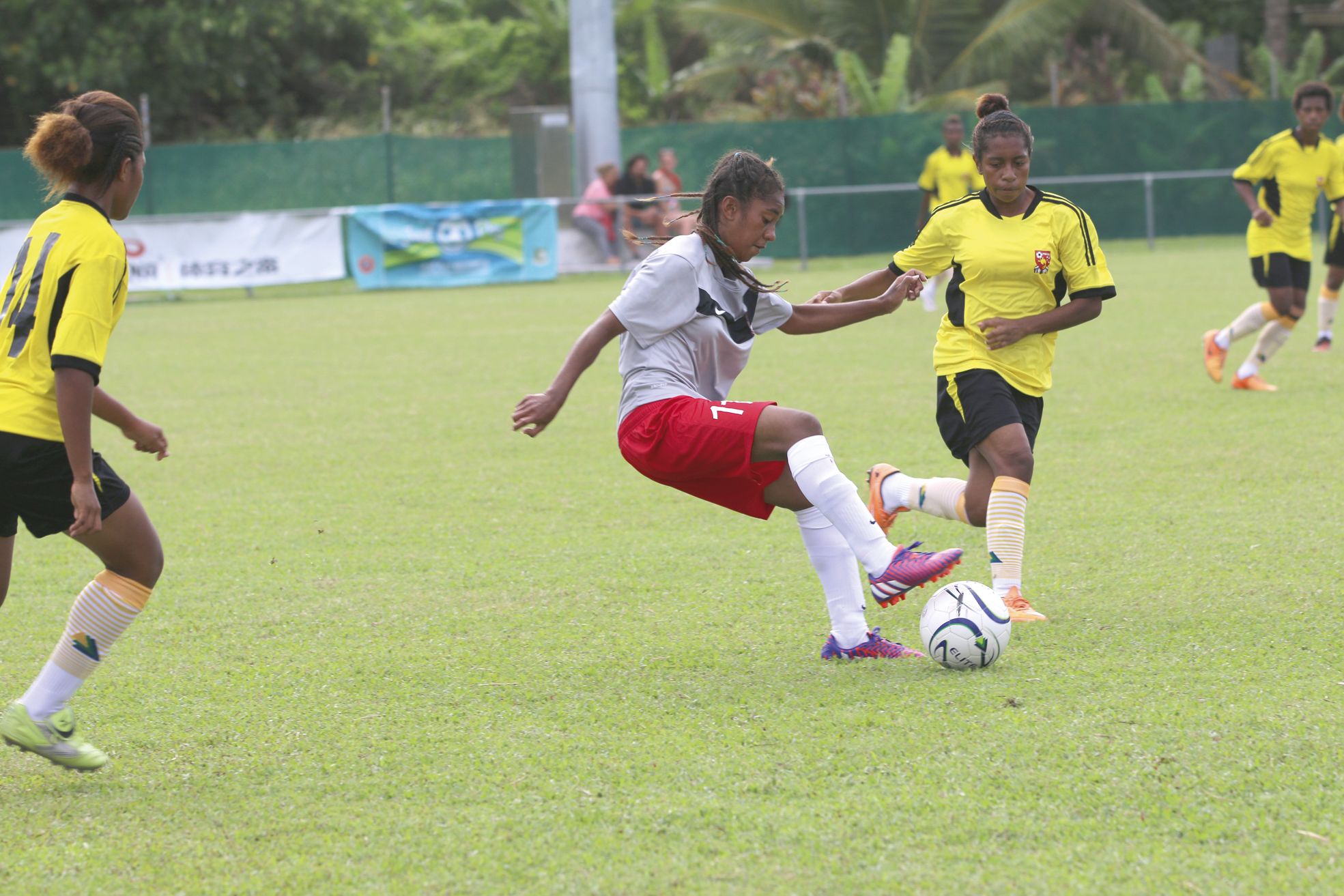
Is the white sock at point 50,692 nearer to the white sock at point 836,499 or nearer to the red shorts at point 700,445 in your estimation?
the red shorts at point 700,445

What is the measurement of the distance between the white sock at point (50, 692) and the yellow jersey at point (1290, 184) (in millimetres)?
8668

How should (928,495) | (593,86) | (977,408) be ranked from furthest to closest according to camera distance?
(593,86) < (928,495) < (977,408)

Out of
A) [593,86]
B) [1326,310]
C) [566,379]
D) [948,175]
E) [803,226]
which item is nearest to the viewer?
[566,379]

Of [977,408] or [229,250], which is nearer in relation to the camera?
[977,408]

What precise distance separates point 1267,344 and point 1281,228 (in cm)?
80

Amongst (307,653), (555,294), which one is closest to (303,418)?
(307,653)

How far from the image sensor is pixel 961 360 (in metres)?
5.32

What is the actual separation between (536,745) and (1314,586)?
2.88 metres

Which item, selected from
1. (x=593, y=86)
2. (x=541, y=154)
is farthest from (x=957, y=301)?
(x=541, y=154)

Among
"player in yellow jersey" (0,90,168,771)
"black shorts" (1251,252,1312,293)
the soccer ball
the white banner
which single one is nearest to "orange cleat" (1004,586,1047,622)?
the soccer ball

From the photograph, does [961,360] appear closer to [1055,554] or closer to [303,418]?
[1055,554]

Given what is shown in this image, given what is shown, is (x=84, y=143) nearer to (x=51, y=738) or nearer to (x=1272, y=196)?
(x=51, y=738)

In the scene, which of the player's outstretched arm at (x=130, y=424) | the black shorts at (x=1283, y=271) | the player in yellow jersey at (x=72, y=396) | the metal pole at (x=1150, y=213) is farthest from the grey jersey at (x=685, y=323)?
the metal pole at (x=1150, y=213)

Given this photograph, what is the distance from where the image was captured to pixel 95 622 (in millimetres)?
3779
